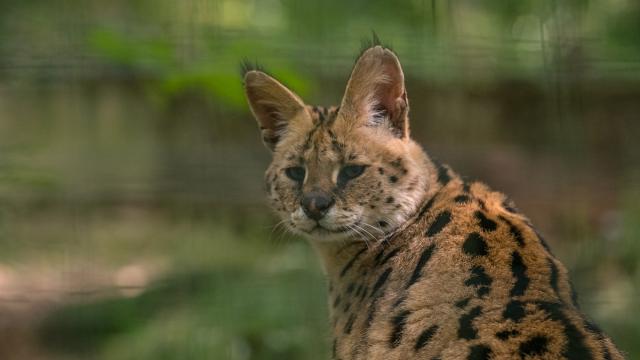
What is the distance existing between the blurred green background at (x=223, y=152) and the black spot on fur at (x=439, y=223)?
0.49m

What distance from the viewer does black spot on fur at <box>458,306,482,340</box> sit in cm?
258

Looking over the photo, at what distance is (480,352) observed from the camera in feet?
8.18

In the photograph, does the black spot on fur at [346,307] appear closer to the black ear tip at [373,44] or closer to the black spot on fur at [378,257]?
the black spot on fur at [378,257]

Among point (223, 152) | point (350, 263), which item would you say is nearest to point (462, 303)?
point (350, 263)

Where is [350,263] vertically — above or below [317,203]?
below

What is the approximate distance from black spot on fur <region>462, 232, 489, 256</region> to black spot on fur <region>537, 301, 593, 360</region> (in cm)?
30

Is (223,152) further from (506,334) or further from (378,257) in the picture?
(506,334)

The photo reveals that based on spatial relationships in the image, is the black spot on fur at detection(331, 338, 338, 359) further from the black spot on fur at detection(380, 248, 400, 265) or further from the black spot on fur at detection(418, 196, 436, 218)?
the black spot on fur at detection(418, 196, 436, 218)

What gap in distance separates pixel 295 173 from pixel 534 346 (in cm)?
115

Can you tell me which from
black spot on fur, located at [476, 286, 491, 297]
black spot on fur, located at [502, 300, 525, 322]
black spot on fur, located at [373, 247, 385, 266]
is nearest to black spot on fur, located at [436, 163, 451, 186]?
black spot on fur, located at [373, 247, 385, 266]

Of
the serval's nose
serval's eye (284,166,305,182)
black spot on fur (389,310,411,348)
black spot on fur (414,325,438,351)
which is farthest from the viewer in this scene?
serval's eye (284,166,305,182)

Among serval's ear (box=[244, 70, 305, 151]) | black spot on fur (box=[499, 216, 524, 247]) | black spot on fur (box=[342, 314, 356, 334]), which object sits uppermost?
serval's ear (box=[244, 70, 305, 151])

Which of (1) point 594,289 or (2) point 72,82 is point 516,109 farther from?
(2) point 72,82

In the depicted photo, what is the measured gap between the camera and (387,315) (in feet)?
9.64
